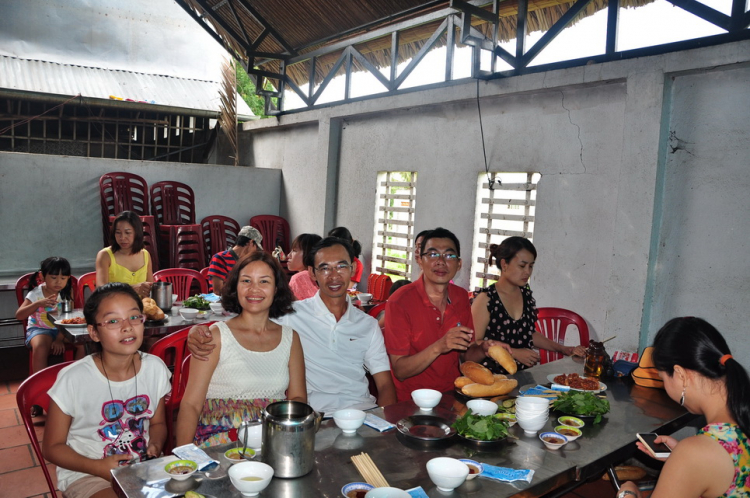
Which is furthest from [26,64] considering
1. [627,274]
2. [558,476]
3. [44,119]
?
[558,476]

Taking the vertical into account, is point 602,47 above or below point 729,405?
above

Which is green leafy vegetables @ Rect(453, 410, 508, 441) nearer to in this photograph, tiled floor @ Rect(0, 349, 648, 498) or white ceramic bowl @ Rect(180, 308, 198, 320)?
tiled floor @ Rect(0, 349, 648, 498)

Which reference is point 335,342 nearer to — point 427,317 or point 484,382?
point 427,317

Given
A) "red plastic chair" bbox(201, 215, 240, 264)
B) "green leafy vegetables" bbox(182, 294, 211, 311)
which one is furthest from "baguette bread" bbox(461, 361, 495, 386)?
"red plastic chair" bbox(201, 215, 240, 264)

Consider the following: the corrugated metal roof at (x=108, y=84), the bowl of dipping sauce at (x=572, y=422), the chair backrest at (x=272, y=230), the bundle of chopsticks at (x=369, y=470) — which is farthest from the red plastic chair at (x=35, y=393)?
the corrugated metal roof at (x=108, y=84)

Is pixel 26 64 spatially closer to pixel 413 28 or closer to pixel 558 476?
pixel 413 28

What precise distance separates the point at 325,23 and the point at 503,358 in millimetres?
6366

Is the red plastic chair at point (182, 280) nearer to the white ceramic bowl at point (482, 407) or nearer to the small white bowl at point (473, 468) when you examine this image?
the white ceramic bowl at point (482, 407)

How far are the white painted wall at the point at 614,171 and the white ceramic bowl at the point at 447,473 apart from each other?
3.16 metres

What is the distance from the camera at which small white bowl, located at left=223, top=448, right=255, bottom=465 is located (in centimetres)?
192

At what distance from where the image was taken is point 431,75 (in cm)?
660

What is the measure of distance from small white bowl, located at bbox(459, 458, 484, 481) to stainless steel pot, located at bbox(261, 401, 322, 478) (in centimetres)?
52

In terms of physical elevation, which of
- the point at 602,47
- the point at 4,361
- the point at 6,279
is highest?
the point at 602,47

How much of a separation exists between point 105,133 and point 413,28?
21.3 feet
